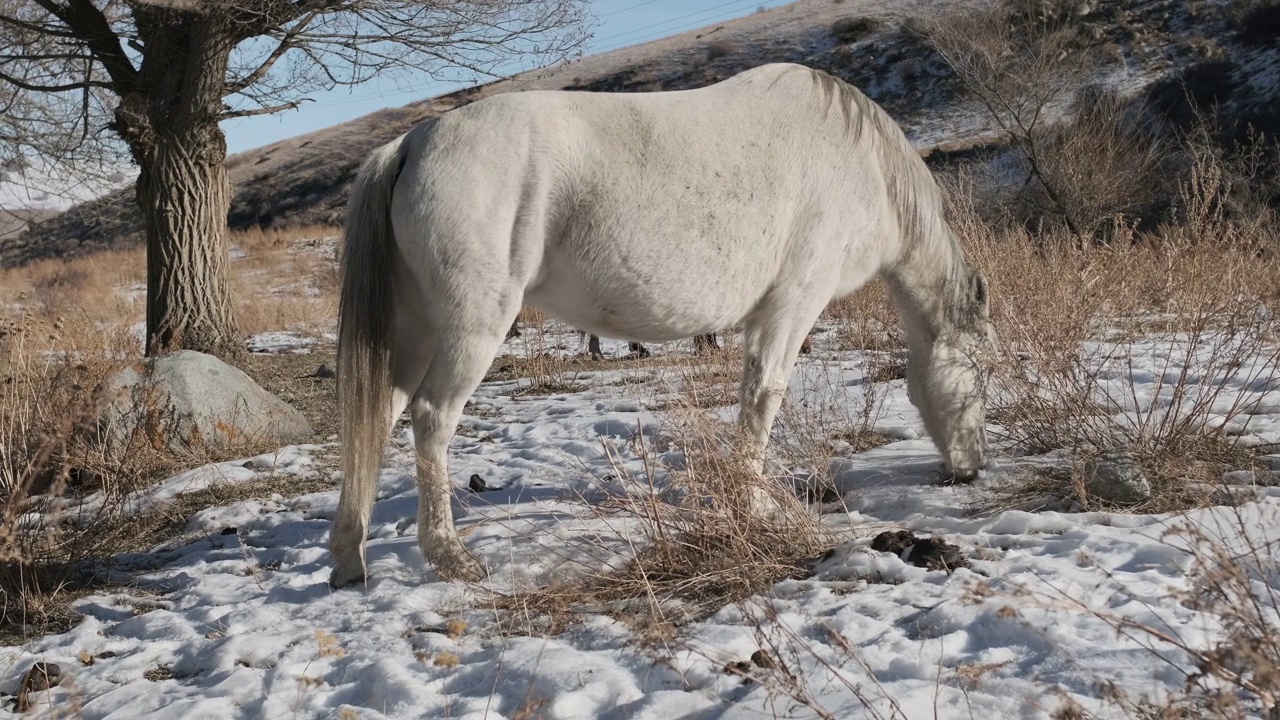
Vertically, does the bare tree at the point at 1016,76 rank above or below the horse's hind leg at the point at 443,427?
above

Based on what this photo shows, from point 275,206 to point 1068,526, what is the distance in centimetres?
3785

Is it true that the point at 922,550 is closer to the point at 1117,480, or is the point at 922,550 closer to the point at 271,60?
the point at 1117,480

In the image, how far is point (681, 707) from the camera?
2480mm

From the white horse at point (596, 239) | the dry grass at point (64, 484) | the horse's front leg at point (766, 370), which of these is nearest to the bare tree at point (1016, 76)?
the white horse at point (596, 239)

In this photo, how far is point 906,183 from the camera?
4.68 m

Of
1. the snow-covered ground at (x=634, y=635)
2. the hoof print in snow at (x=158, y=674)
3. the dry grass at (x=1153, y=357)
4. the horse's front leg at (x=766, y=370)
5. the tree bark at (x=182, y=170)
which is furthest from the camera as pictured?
the tree bark at (x=182, y=170)

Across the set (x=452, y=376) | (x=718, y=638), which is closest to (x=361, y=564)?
(x=452, y=376)

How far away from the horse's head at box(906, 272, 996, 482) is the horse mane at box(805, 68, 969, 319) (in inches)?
2.9

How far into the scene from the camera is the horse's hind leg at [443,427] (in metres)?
3.74

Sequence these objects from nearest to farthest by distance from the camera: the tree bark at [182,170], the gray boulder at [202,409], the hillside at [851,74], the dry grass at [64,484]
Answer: the dry grass at [64,484] → the gray boulder at [202,409] → the tree bark at [182,170] → the hillside at [851,74]

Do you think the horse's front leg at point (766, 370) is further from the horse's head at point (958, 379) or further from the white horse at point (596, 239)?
the horse's head at point (958, 379)

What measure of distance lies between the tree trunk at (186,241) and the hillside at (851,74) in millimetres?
4222

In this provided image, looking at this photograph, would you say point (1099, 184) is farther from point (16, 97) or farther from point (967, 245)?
point (16, 97)

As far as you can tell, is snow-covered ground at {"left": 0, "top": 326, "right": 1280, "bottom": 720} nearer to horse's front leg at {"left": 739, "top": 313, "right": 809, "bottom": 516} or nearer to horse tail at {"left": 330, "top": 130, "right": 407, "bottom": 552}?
horse tail at {"left": 330, "top": 130, "right": 407, "bottom": 552}
